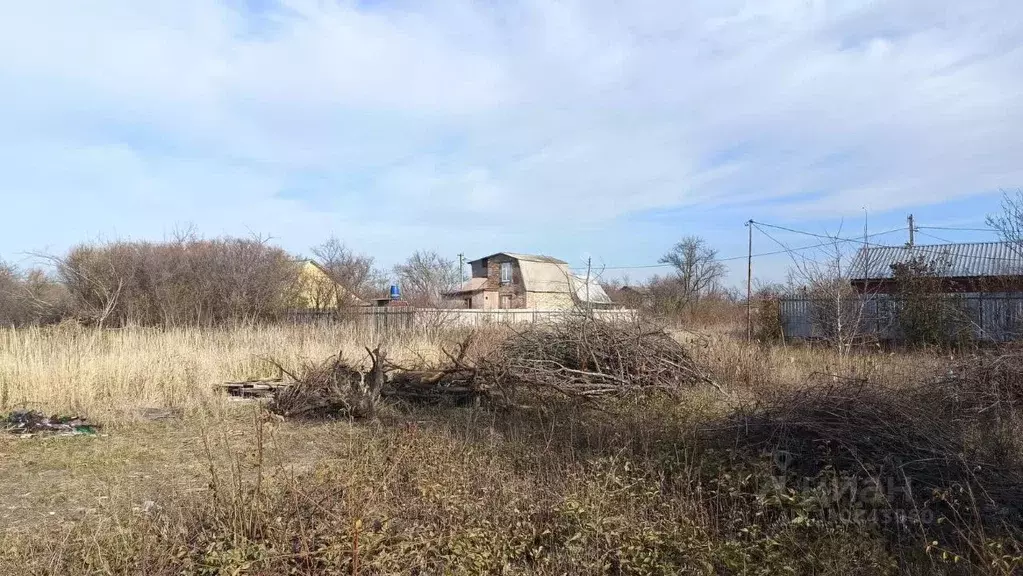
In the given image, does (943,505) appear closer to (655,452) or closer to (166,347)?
(655,452)

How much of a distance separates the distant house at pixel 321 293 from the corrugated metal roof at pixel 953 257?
49.3 feet

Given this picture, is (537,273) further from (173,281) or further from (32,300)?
(32,300)

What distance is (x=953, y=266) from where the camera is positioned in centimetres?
1902

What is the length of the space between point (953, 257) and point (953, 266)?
1220 millimetres

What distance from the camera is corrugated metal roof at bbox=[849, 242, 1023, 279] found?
17336 mm

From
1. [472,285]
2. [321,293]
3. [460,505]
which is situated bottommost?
[460,505]

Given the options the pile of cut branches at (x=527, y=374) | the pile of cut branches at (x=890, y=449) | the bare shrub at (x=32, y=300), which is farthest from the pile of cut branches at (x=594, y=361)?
the bare shrub at (x=32, y=300)

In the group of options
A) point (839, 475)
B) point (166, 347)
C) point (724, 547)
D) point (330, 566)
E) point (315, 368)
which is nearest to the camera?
point (330, 566)

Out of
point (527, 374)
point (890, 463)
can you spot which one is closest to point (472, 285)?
point (527, 374)

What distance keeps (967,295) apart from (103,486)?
1821 cm

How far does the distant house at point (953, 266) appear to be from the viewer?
49.6ft

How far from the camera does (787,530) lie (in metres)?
3.51

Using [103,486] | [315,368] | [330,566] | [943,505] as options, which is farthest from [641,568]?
[315,368]

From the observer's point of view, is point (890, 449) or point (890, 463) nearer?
point (890, 463)
